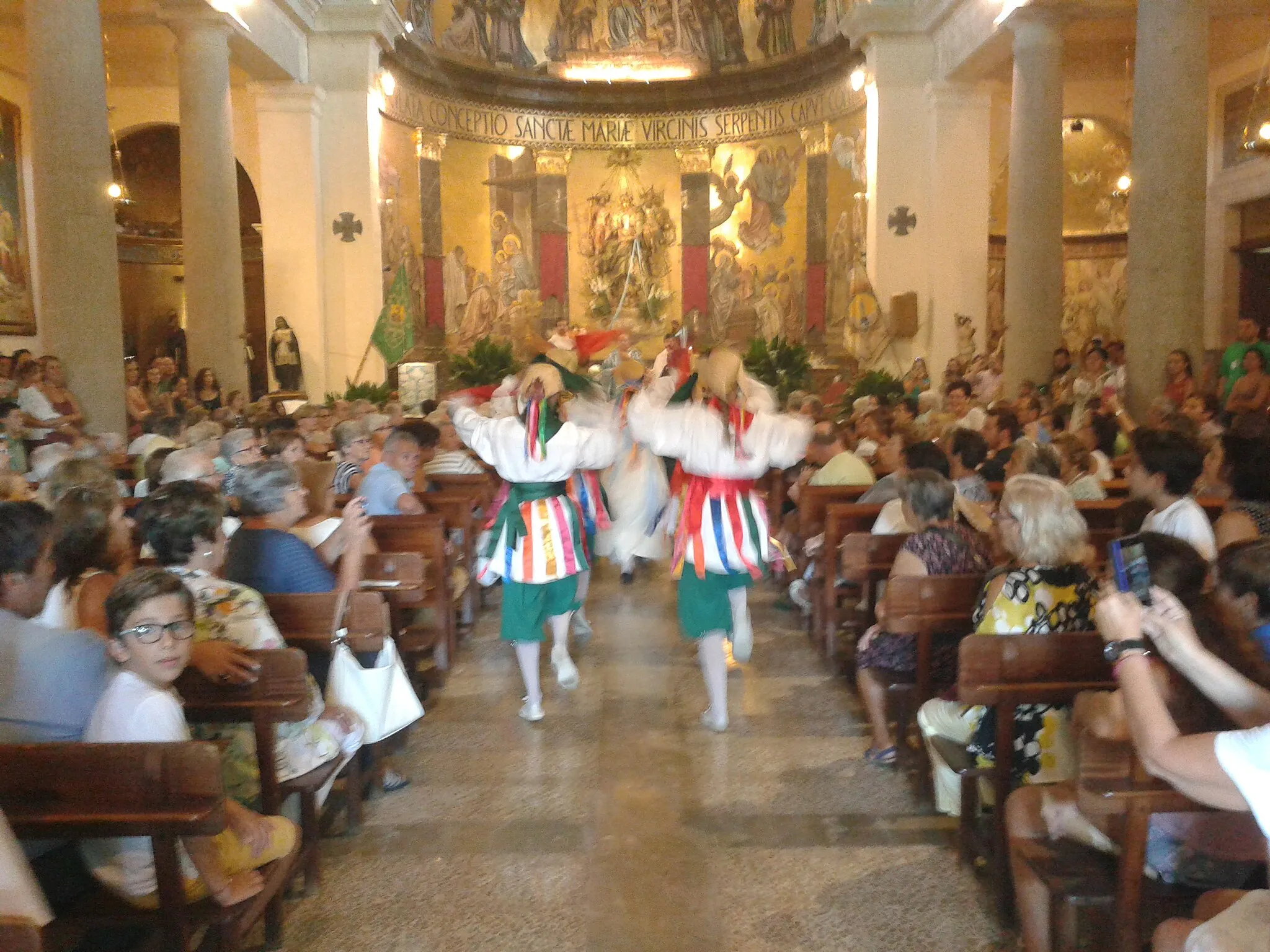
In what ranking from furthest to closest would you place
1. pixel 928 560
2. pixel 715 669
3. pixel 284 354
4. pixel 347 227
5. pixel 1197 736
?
1. pixel 347 227
2. pixel 284 354
3. pixel 715 669
4. pixel 928 560
5. pixel 1197 736

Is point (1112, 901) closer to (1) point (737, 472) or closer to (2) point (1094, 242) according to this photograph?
(1) point (737, 472)

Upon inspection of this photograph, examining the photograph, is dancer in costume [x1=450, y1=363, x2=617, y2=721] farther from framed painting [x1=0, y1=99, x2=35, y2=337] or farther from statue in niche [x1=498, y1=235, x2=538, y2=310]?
statue in niche [x1=498, y1=235, x2=538, y2=310]

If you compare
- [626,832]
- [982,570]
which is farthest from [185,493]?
[982,570]

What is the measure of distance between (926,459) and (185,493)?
328 cm

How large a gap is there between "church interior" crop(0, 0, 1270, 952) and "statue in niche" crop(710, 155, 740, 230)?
0.05 meters

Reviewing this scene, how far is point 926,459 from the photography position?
16.4ft

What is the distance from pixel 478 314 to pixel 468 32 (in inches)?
192

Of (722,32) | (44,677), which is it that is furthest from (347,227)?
(44,677)

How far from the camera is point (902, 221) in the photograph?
15.1m

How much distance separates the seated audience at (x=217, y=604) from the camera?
323 centimetres

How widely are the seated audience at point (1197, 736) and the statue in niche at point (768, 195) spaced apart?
17.0m

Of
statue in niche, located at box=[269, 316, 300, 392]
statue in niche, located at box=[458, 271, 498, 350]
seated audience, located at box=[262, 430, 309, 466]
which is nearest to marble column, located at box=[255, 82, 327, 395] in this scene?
statue in niche, located at box=[269, 316, 300, 392]

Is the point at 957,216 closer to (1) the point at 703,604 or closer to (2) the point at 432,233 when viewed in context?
(2) the point at 432,233

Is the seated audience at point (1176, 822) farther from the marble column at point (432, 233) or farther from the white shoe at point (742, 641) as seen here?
the marble column at point (432, 233)
